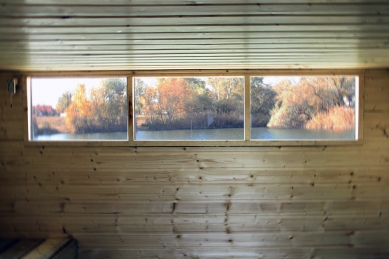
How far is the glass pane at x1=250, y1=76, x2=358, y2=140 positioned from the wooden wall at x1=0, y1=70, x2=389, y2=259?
17 centimetres

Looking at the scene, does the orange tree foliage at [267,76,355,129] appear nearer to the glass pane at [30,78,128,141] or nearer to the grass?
the glass pane at [30,78,128,141]

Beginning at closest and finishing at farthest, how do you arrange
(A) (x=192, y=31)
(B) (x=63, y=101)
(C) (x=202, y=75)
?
1. (A) (x=192, y=31)
2. (C) (x=202, y=75)
3. (B) (x=63, y=101)

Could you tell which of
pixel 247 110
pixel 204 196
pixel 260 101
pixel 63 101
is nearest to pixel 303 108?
pixel 260 101

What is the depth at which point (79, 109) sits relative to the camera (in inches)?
138

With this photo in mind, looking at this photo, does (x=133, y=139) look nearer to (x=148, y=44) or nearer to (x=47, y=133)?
(x=47, y=133)

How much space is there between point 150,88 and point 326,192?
2.24 meters

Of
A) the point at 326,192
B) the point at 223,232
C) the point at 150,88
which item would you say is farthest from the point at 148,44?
the point at 326,192

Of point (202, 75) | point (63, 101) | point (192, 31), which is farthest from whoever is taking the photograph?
point (63, 101)

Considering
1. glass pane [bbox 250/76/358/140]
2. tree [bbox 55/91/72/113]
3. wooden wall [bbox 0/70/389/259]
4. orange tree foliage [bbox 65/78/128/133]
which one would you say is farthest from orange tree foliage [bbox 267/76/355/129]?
tree [bbox 55/91/72/113]

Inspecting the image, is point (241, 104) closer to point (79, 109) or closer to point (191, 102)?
point (191, 102)

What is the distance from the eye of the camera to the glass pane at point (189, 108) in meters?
3.43

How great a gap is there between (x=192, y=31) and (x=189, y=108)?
5.45 feet

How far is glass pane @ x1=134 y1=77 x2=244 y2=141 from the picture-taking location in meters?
3.43

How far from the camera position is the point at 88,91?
3.49m
